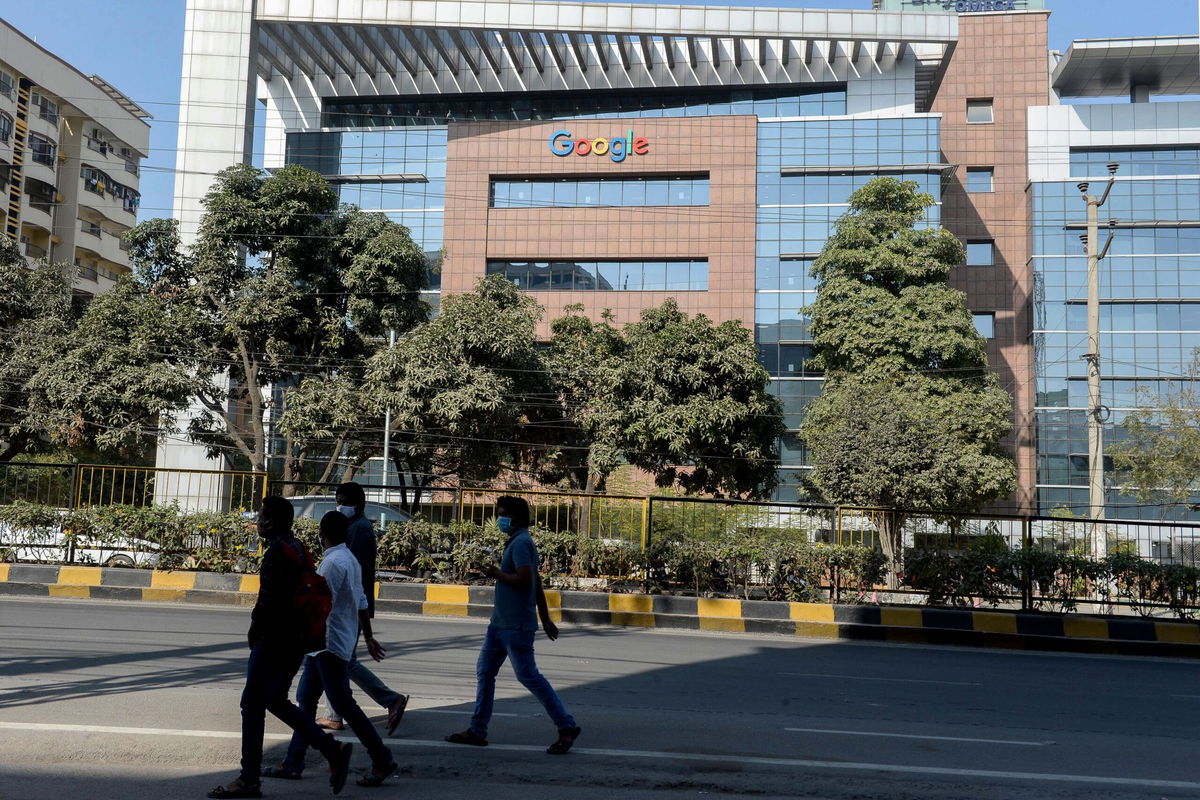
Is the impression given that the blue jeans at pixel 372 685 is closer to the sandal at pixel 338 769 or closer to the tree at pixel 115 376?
the sandal at pixel 338 769

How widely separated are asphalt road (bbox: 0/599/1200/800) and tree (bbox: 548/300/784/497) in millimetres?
15926

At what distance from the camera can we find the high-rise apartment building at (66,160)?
1796 inches

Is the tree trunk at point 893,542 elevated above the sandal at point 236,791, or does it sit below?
above

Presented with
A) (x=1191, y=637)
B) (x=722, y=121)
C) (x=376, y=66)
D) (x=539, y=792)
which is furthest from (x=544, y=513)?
(x=376, y=66)

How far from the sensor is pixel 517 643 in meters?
6.21

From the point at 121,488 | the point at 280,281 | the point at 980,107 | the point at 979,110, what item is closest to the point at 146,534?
the point at 121,488

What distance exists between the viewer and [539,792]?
5.33m

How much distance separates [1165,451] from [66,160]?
51.6 metres

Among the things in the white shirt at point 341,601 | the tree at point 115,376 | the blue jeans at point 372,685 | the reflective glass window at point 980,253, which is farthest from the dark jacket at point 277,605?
the reflective glass window at point 980,253

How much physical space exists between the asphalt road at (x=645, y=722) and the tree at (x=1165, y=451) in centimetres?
2210

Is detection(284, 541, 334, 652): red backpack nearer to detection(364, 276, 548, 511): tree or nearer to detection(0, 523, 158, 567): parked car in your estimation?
detection(0, 523, 158, 567): parked car

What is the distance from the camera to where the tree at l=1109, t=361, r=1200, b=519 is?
3091 centimetres

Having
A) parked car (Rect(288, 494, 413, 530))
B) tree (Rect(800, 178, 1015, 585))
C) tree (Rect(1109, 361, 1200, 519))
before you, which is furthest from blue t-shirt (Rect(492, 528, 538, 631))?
tree (Rect(1109, 361, 1200, 519))

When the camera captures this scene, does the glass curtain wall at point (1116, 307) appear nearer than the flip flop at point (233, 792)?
No
